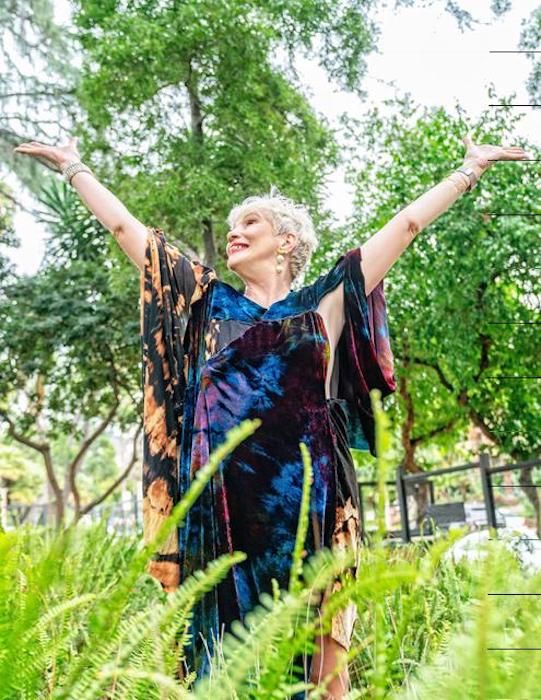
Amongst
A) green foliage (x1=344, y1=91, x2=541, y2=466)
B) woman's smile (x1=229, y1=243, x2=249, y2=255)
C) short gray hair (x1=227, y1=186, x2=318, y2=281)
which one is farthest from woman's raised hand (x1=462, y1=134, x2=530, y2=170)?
green foliage (x1=344, y1=91, x2=541, y2=466)

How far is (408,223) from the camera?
91.4 inches

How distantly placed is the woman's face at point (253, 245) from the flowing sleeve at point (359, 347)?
22 cm

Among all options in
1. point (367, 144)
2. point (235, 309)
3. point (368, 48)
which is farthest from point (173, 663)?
point (367, 144)

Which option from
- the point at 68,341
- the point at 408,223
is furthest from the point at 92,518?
the point at 68,341

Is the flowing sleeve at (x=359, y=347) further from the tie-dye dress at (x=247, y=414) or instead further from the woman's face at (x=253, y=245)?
the woman's face at (x=253, y=245)

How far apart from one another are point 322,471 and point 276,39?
333 inches

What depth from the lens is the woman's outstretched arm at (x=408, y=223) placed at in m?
2.33

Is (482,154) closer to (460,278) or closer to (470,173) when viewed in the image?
(470,173)

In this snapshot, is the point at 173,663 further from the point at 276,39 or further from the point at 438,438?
the point at 438,438

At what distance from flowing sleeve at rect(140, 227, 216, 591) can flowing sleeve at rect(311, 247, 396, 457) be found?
41 centimetres

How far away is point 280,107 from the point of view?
10312 mm

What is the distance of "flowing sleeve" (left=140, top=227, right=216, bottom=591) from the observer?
7.70 ft

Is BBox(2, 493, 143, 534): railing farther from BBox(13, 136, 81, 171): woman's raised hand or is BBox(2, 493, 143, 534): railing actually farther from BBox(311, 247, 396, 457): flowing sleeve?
BBox(13, 136, 81, 171): woman's raised hand

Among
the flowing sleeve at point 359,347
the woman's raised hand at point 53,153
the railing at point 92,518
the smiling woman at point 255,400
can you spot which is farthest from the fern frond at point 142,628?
the woman's raised hand at point 53,153
